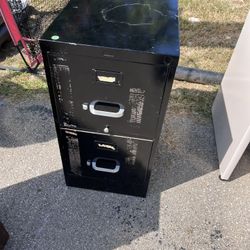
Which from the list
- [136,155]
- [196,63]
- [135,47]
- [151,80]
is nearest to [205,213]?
[136,155]

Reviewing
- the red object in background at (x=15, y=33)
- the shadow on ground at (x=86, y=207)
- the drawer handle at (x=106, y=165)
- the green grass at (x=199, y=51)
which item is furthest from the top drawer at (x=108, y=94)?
the red object in background at (x=15, y=33)

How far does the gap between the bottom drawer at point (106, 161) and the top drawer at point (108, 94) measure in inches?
3.2

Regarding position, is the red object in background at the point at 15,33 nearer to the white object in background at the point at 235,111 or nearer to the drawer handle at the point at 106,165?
the drawer handle at the point at 106,165

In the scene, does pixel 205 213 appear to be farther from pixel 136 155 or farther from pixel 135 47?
pixel 135 47

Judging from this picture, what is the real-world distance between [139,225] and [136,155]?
474mm

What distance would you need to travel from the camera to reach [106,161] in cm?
172

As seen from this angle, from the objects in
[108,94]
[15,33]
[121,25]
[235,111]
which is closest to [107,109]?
[108,94]

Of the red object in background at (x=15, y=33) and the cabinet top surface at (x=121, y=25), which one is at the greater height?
the cabinet top surface at (x=121, y=25)

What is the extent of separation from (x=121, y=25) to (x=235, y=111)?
0.98 m

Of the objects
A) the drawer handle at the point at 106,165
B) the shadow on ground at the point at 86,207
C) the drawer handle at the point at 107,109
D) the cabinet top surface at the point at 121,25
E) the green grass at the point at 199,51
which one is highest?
the cabinet top surface at the point at 121,25

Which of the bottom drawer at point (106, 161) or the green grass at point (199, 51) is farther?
the green grass at point (199, 51)

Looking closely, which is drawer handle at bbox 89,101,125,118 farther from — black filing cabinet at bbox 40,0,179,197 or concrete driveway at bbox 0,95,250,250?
concrete driveway at bbox 0,95,250,250

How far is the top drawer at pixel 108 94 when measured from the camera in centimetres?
114

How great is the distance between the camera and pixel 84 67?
3.76 feet
